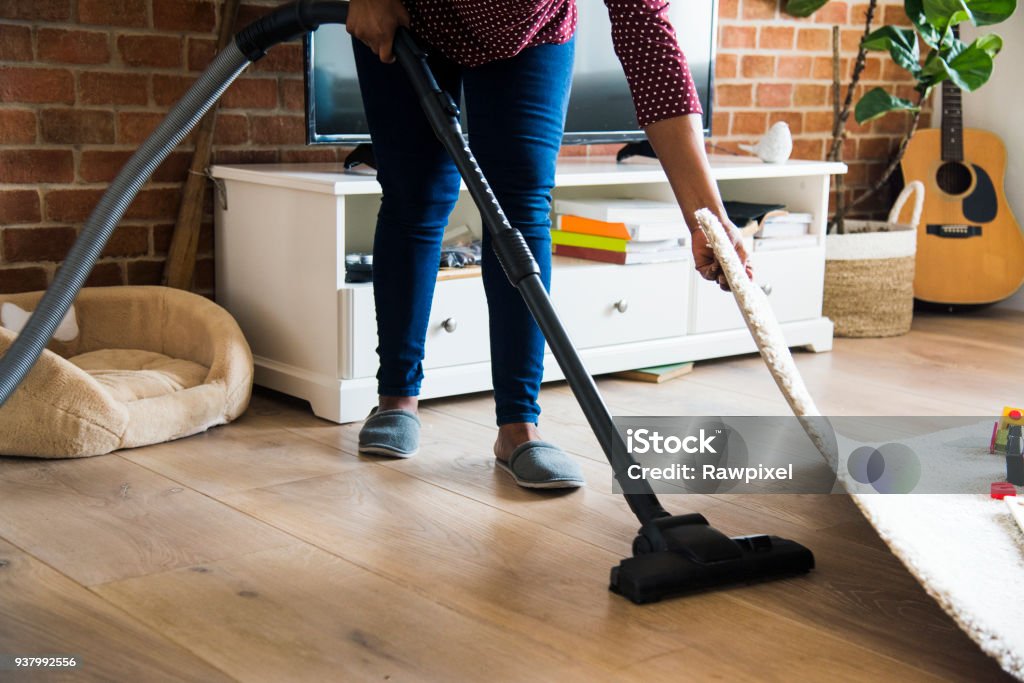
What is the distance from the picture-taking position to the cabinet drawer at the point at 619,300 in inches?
95.7

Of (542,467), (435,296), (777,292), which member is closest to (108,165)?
(435,296)

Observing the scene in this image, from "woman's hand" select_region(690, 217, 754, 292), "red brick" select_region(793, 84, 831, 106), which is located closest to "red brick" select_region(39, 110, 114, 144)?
"woman's hand" select_region(690, 217, 754, 292)

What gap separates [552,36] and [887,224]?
74.4 inches

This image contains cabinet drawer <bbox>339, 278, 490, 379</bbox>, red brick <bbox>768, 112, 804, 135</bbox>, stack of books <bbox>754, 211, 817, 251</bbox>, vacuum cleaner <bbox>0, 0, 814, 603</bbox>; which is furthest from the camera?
red brick <bbox>768, 112, 804, 135</bbox>

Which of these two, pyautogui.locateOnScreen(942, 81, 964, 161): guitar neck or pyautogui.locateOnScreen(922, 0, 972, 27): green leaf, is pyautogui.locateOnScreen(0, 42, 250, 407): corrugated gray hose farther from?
pyautogui.locateOnScreen(942, 81, 964, 161): guitar neck

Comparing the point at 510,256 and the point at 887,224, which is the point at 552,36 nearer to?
the point at 510,256

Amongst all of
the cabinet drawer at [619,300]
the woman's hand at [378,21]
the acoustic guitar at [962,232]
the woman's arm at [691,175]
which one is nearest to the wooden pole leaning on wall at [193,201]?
the cabinet drawer at [619,300]

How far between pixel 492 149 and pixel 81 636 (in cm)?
86

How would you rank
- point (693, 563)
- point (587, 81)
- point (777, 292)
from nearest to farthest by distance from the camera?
point (693, 563), point (587, 81), point (777, 292)

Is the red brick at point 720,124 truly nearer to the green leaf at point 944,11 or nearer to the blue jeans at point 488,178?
the green leaf at point 944,11

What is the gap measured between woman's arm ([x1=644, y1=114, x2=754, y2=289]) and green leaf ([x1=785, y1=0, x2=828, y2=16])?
6.58ft

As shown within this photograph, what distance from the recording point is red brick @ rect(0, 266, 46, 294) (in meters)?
2.20

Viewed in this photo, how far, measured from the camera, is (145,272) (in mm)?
2371

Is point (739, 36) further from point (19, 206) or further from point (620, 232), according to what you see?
point (19, 206)
